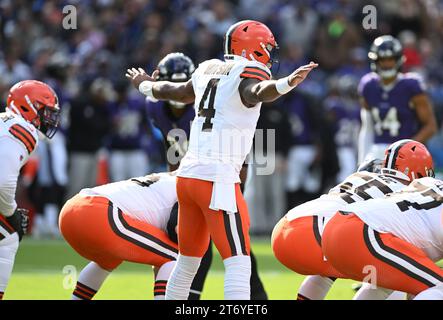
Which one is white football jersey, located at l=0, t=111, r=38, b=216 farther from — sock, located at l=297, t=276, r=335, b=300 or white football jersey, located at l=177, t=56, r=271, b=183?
sock, located at l=297, t=276, r=335, b=300

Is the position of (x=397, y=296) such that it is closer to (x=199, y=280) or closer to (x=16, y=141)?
(x=199, y=280)

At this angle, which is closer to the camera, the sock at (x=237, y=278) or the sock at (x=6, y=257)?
the sock at (x=237, y=278)

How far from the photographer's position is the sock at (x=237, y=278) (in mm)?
5020

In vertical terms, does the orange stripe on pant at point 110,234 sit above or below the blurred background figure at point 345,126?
below

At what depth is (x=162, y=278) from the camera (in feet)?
18.3

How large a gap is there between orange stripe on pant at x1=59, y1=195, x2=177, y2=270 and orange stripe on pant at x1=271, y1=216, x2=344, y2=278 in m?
0.67

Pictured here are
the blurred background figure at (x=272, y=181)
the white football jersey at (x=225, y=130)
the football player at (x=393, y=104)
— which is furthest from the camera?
the blurred background figure at (x=272, y=181)

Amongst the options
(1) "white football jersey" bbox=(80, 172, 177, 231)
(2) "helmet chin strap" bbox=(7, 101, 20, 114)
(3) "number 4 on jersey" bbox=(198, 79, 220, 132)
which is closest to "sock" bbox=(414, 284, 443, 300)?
(3) "number 4 on jersey" bbox=(198, 79, 220, 132)

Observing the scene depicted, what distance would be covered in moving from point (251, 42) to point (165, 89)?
0.64m

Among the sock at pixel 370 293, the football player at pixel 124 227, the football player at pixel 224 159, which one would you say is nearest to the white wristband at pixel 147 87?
the football player at pixel 224 159

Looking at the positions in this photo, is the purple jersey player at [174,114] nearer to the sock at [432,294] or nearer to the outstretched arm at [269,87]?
the outstretched arm at [269,87]

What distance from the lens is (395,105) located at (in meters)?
8.09

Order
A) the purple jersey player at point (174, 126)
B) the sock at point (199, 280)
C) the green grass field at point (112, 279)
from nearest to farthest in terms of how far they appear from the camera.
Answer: the sock at point (199, 280), the purple jersey player at point (174, 126), the green grass field at point (112, 279)
